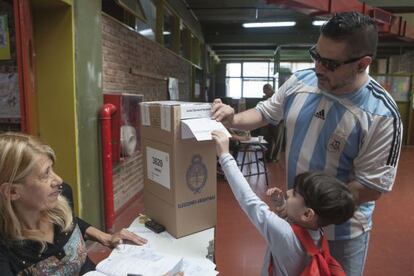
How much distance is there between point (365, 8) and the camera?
539cm

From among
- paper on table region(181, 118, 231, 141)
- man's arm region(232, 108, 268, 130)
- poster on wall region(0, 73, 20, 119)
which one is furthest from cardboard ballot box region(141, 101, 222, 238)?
poster on wall region(0, 73, 20, 119)

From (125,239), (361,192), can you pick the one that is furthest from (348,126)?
(125,239)

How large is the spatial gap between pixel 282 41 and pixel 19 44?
9.22 meters

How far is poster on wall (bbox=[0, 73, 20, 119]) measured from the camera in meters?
2.73

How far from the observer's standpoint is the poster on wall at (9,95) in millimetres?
2734

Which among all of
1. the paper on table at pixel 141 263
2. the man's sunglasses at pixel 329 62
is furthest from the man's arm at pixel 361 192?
the paper on table at pixel 141 263

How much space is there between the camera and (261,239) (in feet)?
11.3

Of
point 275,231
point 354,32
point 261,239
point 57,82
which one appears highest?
point 354,32

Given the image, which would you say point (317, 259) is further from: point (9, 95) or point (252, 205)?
point (9, 95)

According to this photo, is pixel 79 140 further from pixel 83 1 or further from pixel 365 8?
pixel 365 8

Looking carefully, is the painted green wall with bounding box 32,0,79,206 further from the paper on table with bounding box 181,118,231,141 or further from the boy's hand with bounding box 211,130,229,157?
the boy's hand with bounding box 211,130,229,157

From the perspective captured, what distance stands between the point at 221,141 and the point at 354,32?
60cm

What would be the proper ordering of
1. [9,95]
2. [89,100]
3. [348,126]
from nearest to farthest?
[348,126] < [9,95] < [89,100]

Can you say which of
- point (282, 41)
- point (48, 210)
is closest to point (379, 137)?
point (48, 210)
